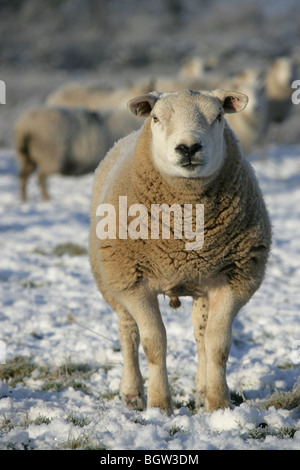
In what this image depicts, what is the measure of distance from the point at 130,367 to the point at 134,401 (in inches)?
9.5

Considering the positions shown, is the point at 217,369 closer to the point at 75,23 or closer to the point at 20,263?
the point at 20,263

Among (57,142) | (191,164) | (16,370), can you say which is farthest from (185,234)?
(57,142)

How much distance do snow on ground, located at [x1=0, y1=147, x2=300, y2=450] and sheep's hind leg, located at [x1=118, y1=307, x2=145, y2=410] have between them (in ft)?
0.33

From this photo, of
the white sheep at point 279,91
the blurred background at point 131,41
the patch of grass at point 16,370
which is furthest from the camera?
the blurred background at point 131,41

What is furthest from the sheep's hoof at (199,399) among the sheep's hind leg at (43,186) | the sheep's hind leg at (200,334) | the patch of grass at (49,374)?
the sheep's hind leg at (43,186)

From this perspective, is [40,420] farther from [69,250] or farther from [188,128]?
[69,250]

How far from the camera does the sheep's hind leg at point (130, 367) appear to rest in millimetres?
3818

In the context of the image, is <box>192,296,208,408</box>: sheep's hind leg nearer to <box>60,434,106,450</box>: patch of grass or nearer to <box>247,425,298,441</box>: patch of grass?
<box>247,425,298,441</box>: patch of grass

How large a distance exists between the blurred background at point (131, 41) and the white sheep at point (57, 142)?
14.6 feet

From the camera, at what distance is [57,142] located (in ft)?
36.5

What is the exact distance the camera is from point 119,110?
12.1 m

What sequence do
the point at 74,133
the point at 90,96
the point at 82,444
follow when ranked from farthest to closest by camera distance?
the point at 90,96 → the point at 74,133 → the point at 82,444

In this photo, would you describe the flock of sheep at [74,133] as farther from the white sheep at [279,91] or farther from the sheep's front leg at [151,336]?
the sheep's front leg at [151,336]

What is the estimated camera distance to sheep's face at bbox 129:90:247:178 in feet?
10.8
